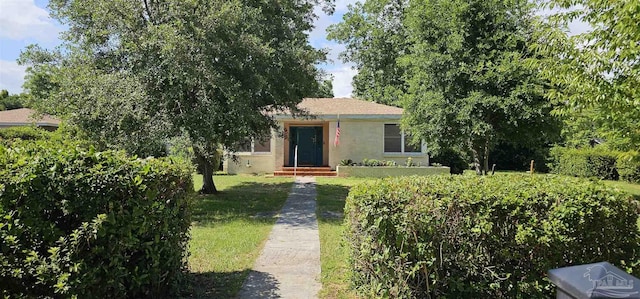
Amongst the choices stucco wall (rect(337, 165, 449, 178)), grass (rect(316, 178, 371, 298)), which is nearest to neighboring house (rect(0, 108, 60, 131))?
stucco wall (rect(337, 165, 449, 178))

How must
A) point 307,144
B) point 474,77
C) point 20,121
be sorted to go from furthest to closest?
point 20,121, point 307,144, point 474,77

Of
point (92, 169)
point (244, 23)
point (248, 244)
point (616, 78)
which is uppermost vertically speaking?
point (244, 23)

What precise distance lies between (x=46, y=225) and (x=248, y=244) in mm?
3913

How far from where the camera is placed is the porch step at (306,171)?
787 inches

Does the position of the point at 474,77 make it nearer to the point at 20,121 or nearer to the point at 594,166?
the point at 594,166

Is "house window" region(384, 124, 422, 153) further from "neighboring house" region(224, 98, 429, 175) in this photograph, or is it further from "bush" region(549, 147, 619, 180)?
"bush" region(549, 147, 619, 180)

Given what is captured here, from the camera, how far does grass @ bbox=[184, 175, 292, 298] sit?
5012 mm

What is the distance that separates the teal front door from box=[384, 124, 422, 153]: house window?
3414 mm

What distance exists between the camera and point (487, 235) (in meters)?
3.93

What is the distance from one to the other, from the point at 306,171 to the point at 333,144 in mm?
1929

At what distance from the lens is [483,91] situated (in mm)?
12102

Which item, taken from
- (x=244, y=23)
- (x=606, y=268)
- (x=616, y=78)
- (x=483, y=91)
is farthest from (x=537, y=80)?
(x=606, y=268)

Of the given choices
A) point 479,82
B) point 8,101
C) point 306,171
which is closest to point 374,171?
point 306,171

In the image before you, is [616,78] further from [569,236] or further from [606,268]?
[606,268]
